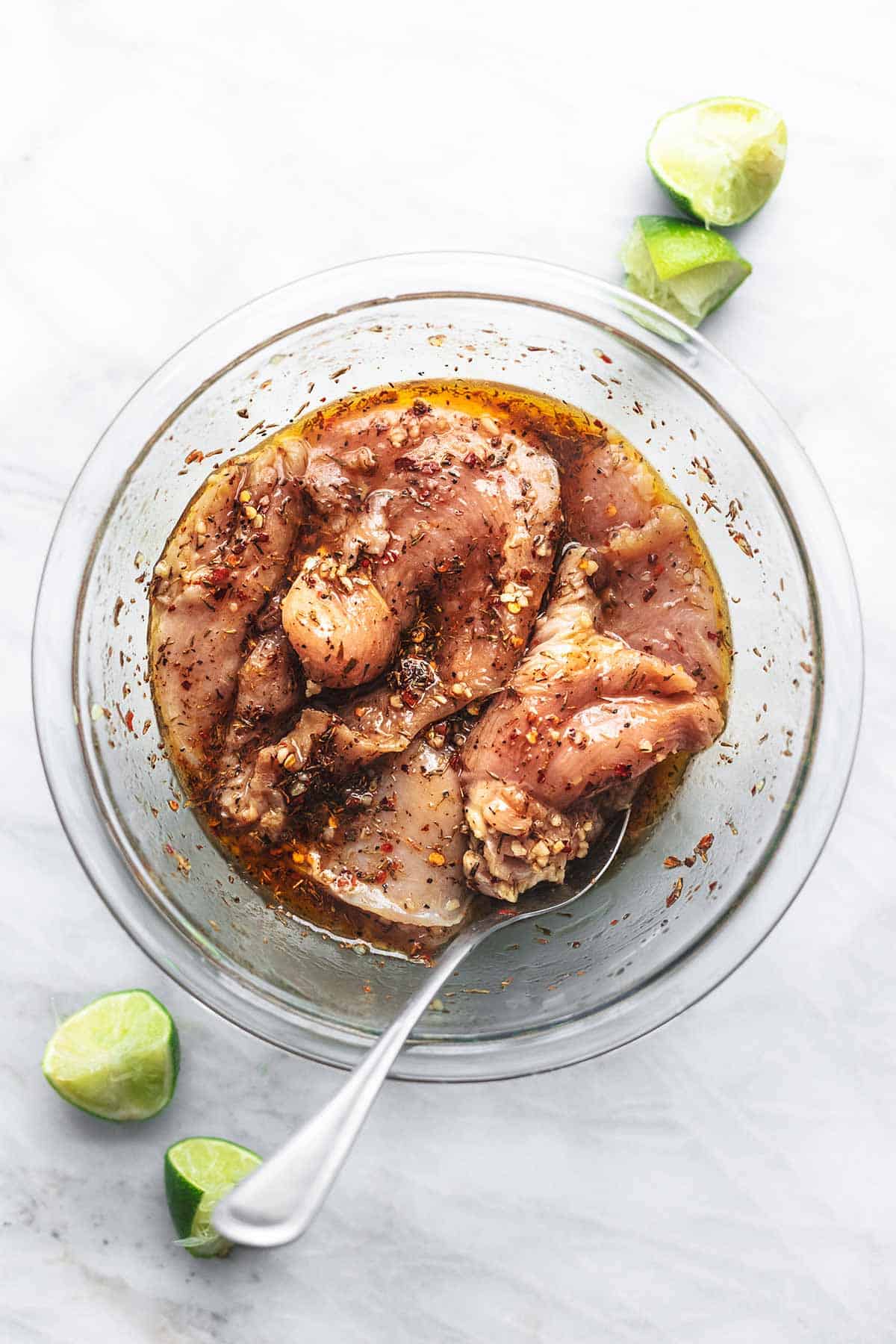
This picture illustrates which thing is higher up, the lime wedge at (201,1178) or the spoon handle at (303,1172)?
the spoon handle at (303,1172)

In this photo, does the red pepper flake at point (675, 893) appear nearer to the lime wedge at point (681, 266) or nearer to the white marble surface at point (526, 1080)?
the white marble surface at point (526, 1080)

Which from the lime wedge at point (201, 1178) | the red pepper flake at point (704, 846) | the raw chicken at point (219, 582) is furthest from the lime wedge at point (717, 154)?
the lime wedge at point (201, 1178)

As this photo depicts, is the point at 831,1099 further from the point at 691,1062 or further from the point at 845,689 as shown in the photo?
the point at 845,689

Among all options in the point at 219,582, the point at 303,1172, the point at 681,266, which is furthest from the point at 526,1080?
the point at 681,266

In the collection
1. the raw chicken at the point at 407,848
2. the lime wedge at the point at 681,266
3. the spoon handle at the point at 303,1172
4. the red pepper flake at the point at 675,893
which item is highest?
the lime wedge at the point at 681,266

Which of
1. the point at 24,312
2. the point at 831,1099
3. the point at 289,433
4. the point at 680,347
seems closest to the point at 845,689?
the point at 680,347

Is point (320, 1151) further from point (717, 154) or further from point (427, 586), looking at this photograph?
point (717, 154)
